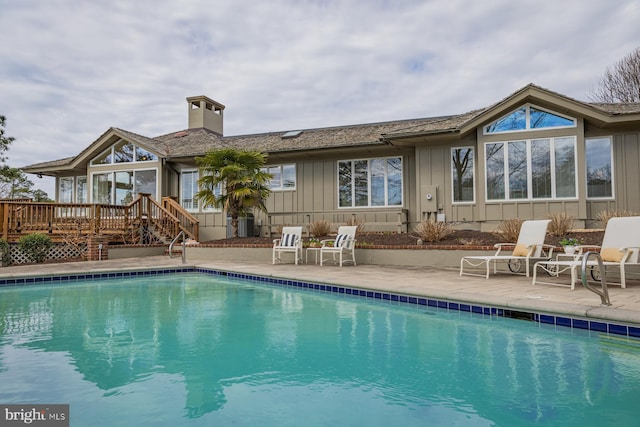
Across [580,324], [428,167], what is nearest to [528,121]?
[428,167]

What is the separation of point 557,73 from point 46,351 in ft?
73.5

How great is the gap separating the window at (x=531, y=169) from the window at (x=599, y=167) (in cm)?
58

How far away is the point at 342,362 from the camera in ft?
11.8

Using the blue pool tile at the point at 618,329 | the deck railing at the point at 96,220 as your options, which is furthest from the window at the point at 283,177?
the blue pool tile at the point at 618,329

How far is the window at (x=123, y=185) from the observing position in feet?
53.9

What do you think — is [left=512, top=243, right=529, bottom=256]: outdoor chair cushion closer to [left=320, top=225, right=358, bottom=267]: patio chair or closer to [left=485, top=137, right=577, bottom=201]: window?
[left=320, top=225, right=358, bottom=267]: patio chair

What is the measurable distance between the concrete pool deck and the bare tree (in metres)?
19.1

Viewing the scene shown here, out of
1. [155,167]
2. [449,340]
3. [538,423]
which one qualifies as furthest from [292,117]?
[538,423]

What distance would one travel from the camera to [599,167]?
10758mm

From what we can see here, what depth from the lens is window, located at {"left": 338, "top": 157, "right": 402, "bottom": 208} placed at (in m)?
13.6

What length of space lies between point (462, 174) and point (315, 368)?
9.70 meters

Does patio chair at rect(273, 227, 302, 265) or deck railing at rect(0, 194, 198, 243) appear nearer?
patio chair at rect(273, 227, 302, 265)

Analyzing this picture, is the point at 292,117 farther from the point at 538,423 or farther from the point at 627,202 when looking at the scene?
the point at 538,423

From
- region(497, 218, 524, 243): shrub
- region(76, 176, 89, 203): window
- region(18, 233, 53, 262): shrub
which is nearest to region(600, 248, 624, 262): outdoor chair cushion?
region(497, 218, 524, 243): shrub
